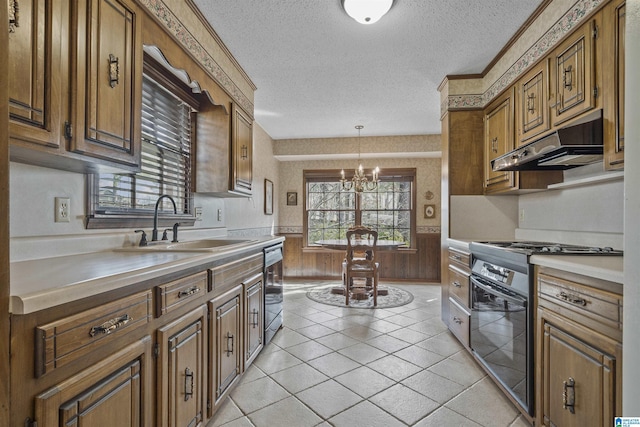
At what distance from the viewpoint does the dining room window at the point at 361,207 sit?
239 inches

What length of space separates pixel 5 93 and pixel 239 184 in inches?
89.1

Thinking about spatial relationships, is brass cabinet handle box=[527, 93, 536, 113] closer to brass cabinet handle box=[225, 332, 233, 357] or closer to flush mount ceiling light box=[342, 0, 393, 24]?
flush mount ceiling light box=[342, 0, 393, 24]

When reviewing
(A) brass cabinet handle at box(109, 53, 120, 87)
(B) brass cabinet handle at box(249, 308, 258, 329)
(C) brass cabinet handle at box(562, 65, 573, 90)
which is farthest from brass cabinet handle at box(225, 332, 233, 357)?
(C) brass cabinet handle at box(562, 65, 573, 90)

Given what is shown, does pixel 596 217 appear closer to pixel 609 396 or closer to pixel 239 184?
pixel 609 396

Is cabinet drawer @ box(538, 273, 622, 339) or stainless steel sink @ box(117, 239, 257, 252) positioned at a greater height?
stainless steel sink @ box(117, 239, 257, 252)

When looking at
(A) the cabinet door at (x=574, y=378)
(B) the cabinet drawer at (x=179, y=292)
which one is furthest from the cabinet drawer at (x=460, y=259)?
(B) the cabinet drawer at (x=179, y=292)

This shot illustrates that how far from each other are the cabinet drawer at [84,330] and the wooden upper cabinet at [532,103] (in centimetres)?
261

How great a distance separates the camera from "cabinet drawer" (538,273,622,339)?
1.20 meters

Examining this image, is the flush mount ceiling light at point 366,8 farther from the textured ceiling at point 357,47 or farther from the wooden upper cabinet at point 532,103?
the wooden upper cabinet at point 532,103

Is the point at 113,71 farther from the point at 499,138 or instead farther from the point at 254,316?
the point at 499,138

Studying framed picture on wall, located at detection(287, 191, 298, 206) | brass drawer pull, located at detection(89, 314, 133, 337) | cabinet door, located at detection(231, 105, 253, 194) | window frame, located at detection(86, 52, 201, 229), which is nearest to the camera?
brass drawer pull, located at detection(89, 314, 133, 337)

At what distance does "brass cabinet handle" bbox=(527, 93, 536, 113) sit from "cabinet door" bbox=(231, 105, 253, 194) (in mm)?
2357

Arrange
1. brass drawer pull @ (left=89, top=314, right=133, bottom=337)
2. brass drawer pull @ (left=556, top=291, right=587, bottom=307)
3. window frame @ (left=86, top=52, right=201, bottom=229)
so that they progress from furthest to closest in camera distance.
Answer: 1. window frame @ (left=86, top=52, right=201, bottom=229)
2. brass drawer pull @ (left=556, top=291, right=587, bottom=307)
3. brass drawer pull @ (left=89, top=314, right=133, bottom=337)

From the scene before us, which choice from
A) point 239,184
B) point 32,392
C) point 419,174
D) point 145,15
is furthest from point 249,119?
point 419,174
